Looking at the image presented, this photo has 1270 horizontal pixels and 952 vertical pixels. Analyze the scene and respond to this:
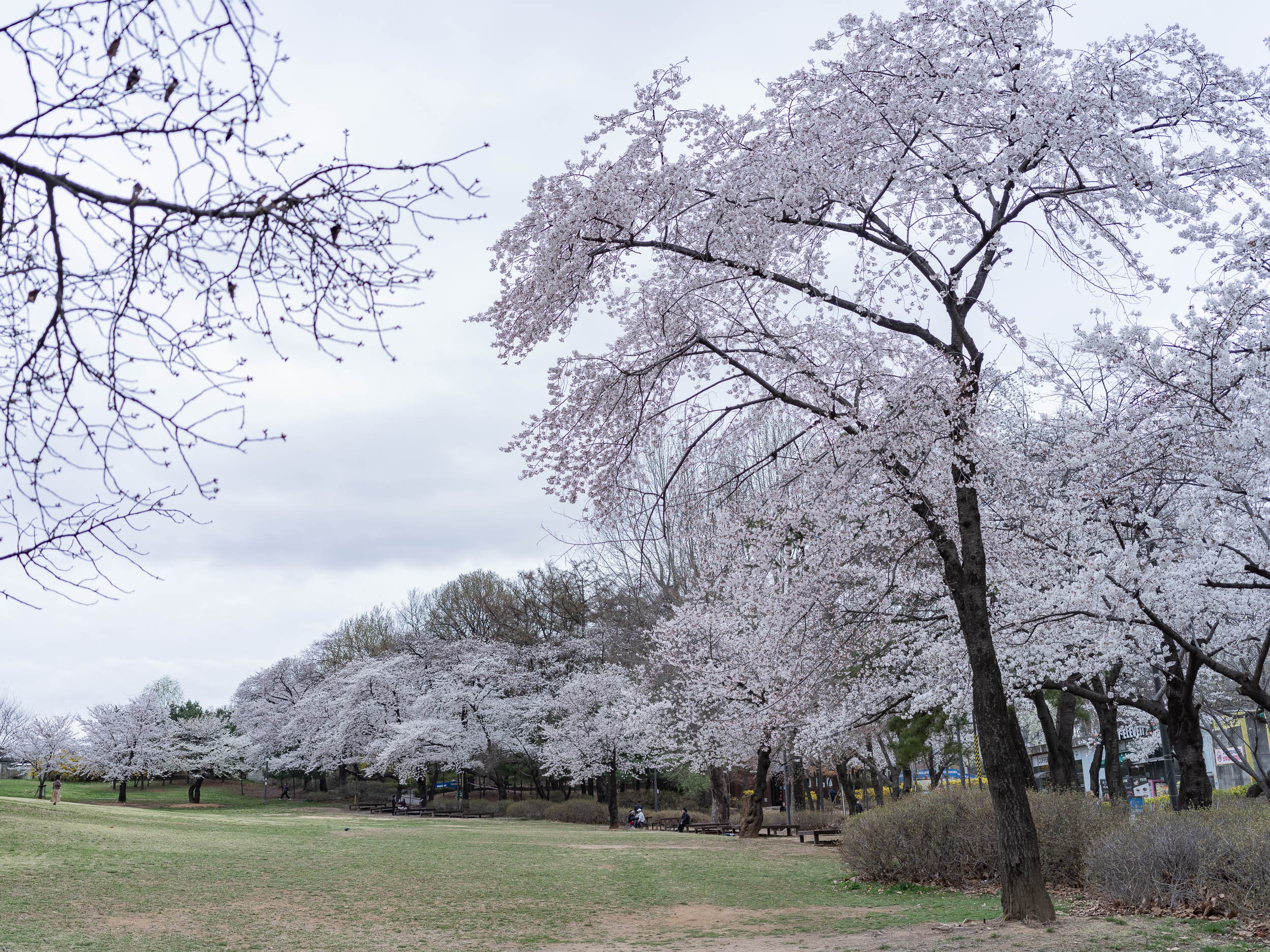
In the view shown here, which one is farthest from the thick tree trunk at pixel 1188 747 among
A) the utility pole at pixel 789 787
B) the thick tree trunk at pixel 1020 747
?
the utility pole at pixel 789 787

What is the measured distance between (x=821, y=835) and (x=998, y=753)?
17.5 m

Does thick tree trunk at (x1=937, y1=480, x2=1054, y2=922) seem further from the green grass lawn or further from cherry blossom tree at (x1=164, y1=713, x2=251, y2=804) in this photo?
cherry blossom tree at (x1=164, y1=713, x2=251, y2=804)

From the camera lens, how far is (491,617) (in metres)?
50.1

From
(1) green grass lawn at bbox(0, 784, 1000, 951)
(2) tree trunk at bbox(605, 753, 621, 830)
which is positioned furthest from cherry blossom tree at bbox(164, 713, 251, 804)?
(1) green grass lawn at bbox(0, 784, 1000, 951)

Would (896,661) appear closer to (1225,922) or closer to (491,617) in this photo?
(1225,922)

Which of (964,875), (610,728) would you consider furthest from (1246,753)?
(964,875)

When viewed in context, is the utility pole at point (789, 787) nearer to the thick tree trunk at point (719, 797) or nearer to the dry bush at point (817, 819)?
the dry bush at point (817, 819)

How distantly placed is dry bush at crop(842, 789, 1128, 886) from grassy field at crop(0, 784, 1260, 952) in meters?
0.65

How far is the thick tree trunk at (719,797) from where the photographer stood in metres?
32.7

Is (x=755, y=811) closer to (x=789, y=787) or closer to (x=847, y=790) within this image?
(x=789, y=787)

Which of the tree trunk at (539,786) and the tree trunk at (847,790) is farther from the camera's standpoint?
the tree trunk at (539,786)

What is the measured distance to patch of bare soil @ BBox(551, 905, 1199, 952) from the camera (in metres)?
8.17

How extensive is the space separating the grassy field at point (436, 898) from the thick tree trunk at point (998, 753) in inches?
25.2

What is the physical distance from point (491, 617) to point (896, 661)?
1398 inches
